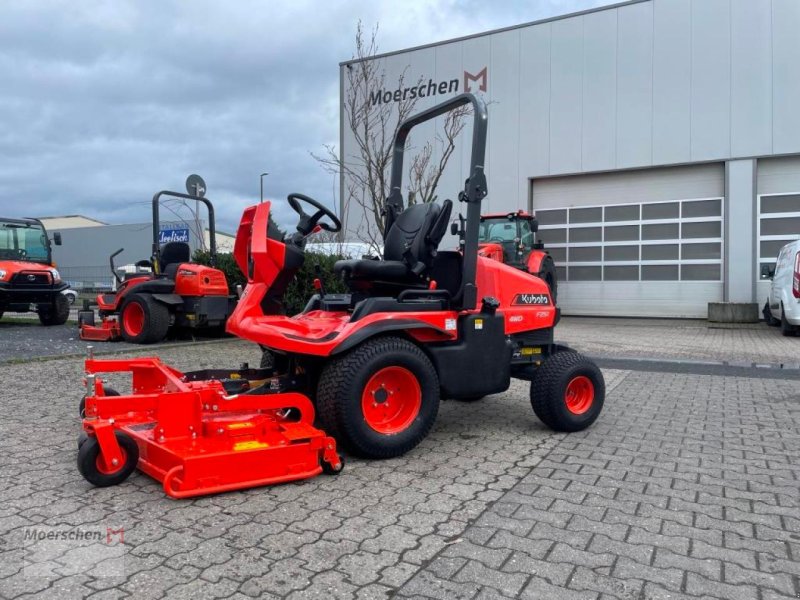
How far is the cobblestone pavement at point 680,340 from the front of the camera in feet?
34.9

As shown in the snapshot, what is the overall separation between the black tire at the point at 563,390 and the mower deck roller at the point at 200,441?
1896 millimetres

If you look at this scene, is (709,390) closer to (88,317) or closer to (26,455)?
(26,455)

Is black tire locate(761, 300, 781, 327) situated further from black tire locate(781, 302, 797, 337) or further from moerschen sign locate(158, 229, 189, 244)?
moerschen sign locate(158, 229, 189, 244)

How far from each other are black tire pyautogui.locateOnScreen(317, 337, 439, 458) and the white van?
11142 mm

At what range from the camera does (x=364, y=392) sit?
172 inches

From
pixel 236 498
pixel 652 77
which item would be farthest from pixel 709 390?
pixel 652 77

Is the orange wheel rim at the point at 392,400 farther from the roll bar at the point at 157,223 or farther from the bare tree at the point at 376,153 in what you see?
the roll bar at the point at 157,223

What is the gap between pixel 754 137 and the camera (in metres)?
16.3

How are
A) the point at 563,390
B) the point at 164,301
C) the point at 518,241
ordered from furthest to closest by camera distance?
the point at 518,241, the point at 164,301, the point at 563,390

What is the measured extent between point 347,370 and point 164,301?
284 inches

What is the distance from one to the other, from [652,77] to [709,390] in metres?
12.5
